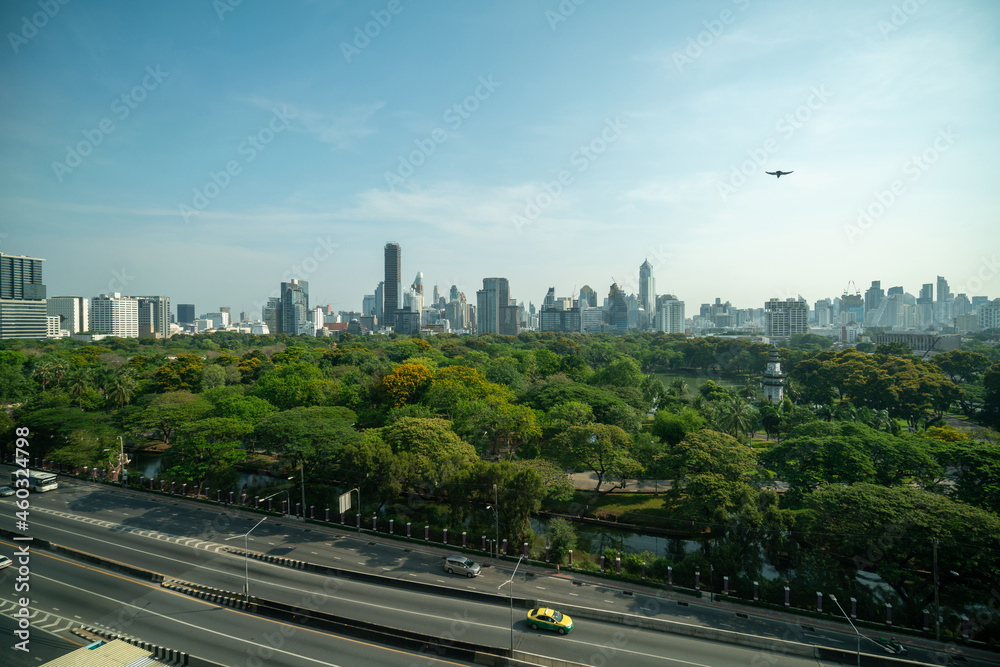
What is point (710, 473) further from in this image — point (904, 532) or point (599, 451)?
→ point (904, 532)

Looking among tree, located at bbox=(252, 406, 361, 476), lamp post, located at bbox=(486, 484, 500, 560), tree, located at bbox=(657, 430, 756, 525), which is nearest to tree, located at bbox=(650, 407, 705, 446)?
tree, located at bbox=(657, 430, 756, 525)

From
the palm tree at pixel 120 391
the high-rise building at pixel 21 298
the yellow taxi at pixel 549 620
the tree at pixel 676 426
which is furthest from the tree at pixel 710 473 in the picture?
the high-rise building at pixel 21 298

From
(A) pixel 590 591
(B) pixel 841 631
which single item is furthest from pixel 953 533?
(A) pixel 590 591

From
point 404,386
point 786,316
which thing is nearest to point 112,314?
point 404,386

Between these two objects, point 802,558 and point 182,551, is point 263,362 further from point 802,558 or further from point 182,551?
point 802,558

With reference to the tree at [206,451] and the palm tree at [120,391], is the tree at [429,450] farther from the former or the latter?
the palm tree at [120,391]

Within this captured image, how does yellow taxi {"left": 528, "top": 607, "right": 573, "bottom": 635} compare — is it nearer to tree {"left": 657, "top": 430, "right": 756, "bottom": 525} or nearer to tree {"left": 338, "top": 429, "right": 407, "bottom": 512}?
tree {"left": 657, "top": 430, "right": 756, "bottom": 525}

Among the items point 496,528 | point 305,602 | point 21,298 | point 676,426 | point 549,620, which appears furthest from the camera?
point 21,298
